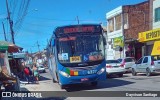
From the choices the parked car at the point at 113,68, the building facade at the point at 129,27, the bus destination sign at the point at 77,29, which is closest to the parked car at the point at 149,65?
the parked car at the point at 113,68

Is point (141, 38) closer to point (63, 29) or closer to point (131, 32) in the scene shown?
point (131, 32)

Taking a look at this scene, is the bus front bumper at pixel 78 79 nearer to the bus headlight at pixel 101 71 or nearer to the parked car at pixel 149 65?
the bus headlight at pixel 101 71

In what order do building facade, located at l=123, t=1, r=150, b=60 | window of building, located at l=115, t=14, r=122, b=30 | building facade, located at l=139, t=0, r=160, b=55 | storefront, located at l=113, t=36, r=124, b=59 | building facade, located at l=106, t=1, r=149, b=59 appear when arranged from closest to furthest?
building facade, located at l=139, t=0, r=160, b=55
building facade, located at l=123, t=1, r=150, b=60
building facade, located at l=106, t=1, r=149, b=59
storefront, located at l=113, t=36, r=124, b=59
window of building, located at l=115, t=14, r=122, b=30

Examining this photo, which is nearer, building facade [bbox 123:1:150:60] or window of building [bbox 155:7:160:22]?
window of building [bbox 155:7:160:22]

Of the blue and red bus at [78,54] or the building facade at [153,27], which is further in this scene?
the building facade at [153,27]

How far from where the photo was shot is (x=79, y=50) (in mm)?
18438

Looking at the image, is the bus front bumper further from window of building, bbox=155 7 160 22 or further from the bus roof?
window of building, bbox=155 7 160 22

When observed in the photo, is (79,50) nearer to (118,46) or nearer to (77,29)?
(77,29)

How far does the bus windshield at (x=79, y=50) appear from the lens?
1836 cm

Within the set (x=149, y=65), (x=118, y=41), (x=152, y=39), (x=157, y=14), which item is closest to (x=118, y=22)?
(x=118, y=41)

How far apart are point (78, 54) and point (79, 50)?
0.22 m

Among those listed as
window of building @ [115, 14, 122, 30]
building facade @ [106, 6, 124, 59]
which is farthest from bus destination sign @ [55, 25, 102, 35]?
window of building @ [115, 14, 122, 30]

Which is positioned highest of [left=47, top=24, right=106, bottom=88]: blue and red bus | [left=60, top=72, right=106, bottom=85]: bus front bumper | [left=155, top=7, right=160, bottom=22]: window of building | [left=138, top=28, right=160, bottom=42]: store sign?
[left=155, top=7, right=160, bottom=22]: window of building

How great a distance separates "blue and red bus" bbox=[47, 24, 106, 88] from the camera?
18375 millimetres
